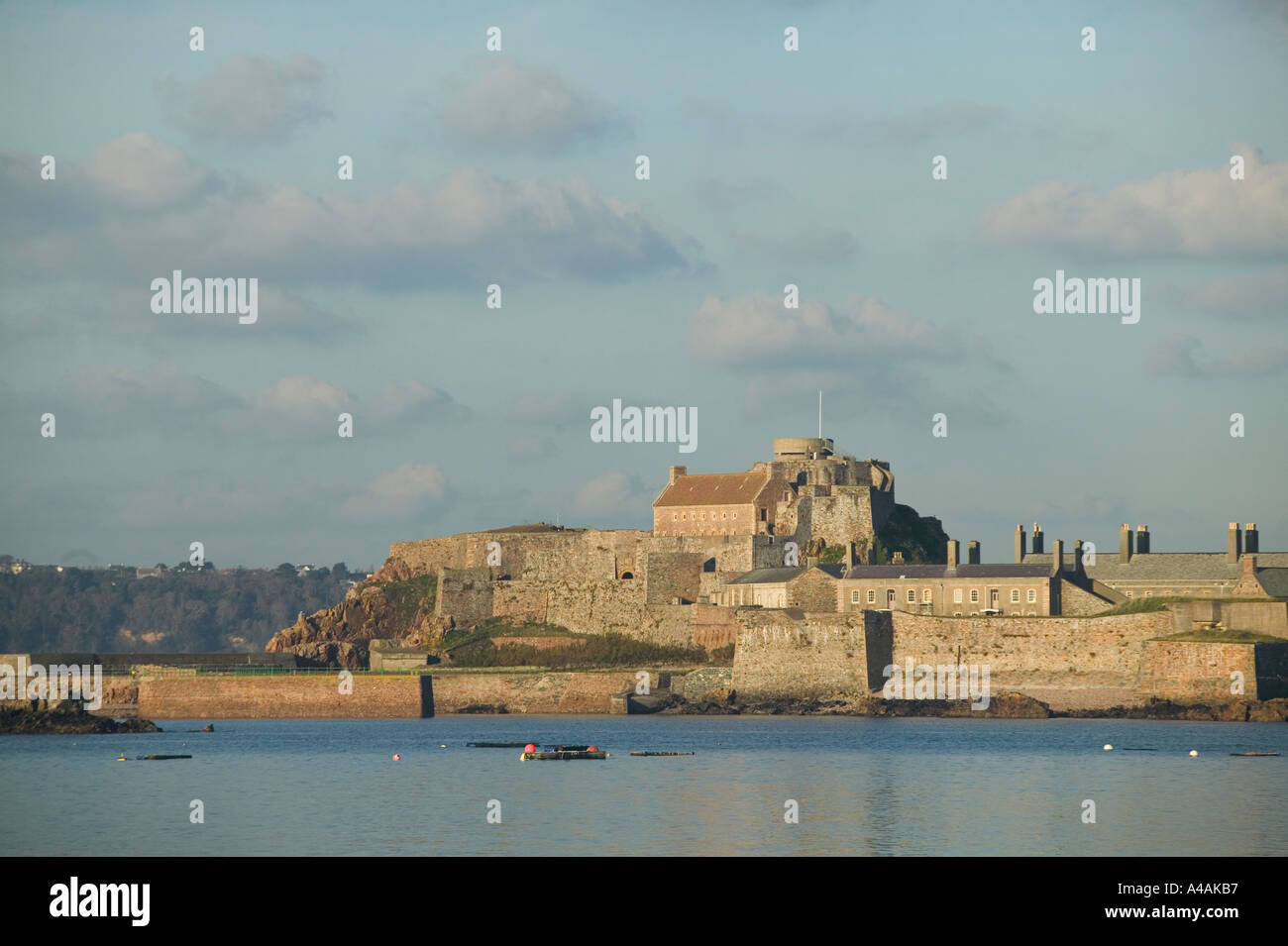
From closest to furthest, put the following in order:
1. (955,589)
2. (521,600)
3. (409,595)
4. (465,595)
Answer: (955,589) → (521,600) → (465,595) → (409,595)

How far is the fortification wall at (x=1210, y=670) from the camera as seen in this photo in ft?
219

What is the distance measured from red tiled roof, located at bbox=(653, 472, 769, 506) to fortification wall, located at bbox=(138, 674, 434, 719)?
1826cm

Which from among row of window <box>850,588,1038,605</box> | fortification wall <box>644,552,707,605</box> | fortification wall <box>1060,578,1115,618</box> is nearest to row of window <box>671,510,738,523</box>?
fortification wall <box>644,552,707,605</box>

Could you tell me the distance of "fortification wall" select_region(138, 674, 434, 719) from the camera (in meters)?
78.9

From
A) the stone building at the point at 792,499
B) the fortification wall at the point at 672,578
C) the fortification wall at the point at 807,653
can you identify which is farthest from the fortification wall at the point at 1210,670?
the fortification wall at the point at 672,578

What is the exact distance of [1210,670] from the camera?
66938mm

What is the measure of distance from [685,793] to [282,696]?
118 feet

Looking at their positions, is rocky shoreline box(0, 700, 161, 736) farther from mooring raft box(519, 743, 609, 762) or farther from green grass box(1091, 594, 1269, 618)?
green grass box(1091, 594, 1269, 618)

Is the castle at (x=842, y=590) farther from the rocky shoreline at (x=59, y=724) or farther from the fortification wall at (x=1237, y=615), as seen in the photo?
the rocky shoreline at (x=59, y=724)

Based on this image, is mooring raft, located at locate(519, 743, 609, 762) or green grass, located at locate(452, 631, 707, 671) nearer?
mooring raft, located at locate(519, 743, 609, 762)

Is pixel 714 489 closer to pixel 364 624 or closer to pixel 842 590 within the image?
pixel 842 590

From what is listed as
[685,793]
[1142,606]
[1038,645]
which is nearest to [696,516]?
[1038,645]
